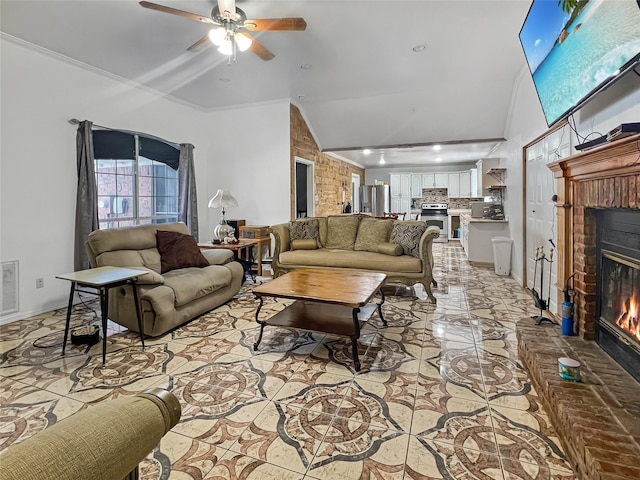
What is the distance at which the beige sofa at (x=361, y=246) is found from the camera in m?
3.81

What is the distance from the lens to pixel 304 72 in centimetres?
441

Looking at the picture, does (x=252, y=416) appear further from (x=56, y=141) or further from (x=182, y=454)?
(x=56, y=141)

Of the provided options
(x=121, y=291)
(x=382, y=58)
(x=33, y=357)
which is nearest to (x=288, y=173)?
(x=382, y=58)

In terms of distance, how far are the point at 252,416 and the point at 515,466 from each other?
49.8 inches

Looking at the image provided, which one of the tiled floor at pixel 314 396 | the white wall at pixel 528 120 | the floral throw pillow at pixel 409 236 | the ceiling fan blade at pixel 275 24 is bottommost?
the tiled floor at pixel 314 396

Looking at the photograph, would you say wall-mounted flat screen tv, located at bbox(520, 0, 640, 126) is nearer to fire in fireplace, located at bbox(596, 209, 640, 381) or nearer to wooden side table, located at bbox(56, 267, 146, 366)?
fire in fireplace, located at bbox(596, 209, 640, 381)

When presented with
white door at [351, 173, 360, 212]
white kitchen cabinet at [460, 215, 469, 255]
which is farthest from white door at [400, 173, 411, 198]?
white kitchen cabinet at [460, 215, 469, 255]

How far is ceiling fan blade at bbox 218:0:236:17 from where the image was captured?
8.07ft

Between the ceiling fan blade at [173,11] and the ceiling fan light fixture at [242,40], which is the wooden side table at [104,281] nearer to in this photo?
the ceiling fan blade at [173,11]

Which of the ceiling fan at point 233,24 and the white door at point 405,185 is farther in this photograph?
the white door at point 405,185

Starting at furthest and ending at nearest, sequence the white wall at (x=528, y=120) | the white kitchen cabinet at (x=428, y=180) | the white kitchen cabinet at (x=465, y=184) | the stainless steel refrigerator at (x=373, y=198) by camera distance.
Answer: the white kitchen cabinet at (x=428, y=180) < the white kitchen cabinet at (x=465, y=184) < the stainless steel refrigerator at (x=373, y=198) < the white wall at (x=528, y=120)

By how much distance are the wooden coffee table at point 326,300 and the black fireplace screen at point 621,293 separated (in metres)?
1.42

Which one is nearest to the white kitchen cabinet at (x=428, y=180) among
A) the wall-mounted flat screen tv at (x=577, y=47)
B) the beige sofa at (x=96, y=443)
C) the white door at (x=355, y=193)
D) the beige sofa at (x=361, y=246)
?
the white door at (x=355, y=193)

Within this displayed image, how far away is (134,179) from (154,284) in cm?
267
